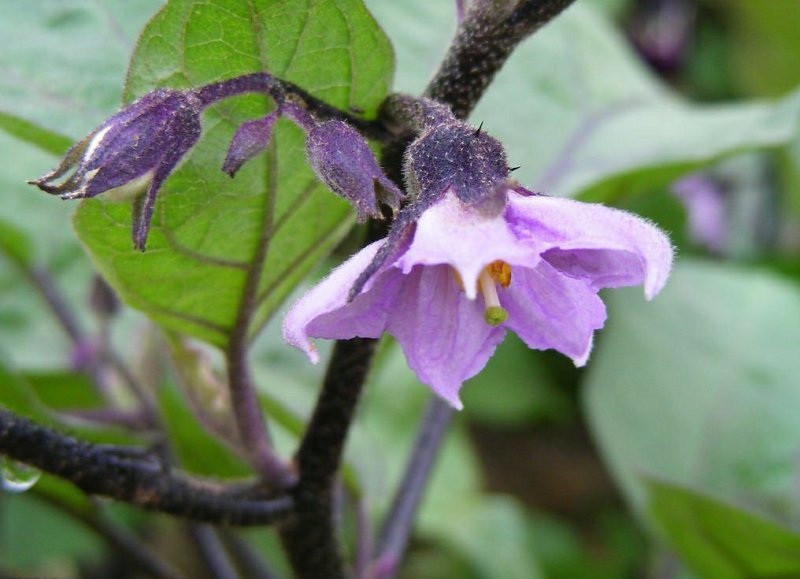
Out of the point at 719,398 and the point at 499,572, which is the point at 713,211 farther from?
the point at 499,572

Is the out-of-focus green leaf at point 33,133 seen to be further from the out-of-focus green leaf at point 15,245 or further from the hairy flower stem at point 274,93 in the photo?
the out-of-focus green leaf at point 15,245

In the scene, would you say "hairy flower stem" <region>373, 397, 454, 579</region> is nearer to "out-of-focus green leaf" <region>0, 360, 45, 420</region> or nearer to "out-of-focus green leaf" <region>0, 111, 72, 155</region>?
"out-of-focus green leaf" <region>0, 360, 45, 420</region>

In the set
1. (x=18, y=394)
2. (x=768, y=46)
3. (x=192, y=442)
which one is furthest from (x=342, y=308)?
(x=768, y=46)

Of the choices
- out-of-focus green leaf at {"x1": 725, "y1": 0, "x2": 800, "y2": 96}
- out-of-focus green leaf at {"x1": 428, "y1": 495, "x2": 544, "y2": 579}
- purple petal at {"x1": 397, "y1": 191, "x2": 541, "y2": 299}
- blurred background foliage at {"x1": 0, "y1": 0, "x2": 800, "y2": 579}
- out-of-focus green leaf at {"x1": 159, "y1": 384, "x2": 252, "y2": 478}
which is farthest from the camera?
out-of-focus green leaf at {"x1": 725, "y1": 0, "x2": 800, "y2": 96}

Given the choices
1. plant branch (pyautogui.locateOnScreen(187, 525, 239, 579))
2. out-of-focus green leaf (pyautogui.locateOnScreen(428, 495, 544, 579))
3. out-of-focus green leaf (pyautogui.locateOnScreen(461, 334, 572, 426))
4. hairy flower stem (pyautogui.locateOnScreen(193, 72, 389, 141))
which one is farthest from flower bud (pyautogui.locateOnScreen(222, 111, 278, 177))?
out-of-focus green leaf (pyautogui.locateOnScreen(461, 334, 572, 426))

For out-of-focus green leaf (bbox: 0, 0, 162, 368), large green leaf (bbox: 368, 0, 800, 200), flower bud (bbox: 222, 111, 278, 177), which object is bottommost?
large green leaf (bbox: 368, 0, 800, 200)
